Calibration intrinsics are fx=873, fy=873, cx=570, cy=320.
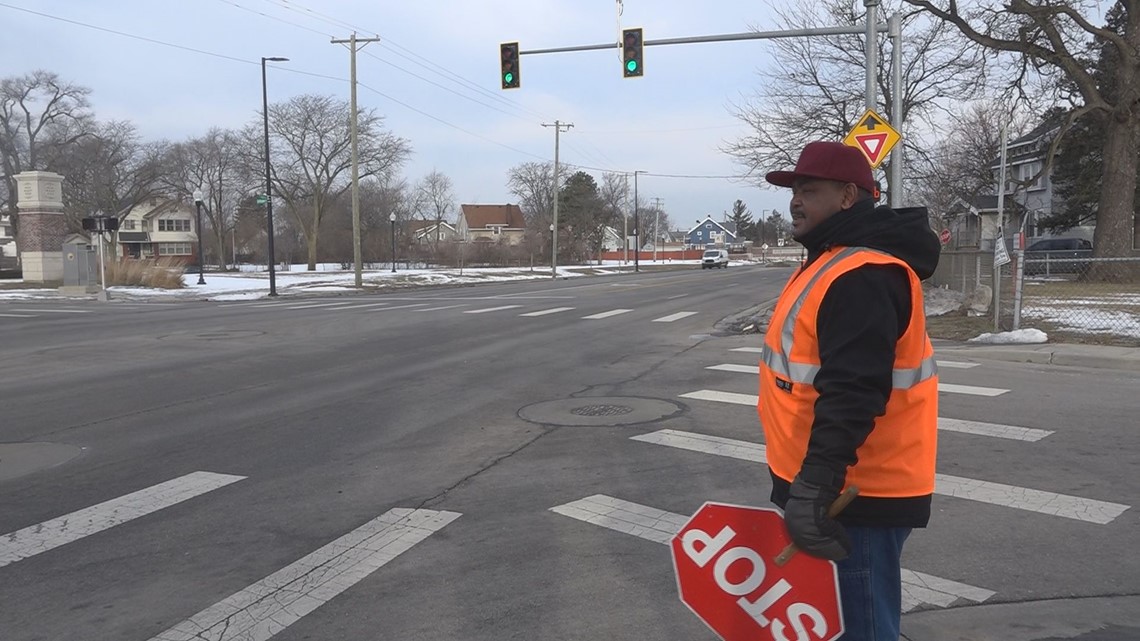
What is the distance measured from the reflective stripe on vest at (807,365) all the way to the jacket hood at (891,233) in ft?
0.18

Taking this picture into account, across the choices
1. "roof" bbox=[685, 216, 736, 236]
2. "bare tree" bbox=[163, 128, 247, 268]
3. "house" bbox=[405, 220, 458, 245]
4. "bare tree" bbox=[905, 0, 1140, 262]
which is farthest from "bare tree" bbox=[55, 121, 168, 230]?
"roof" bbox=[685, 216, 736, 236]

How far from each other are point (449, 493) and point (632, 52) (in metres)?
14.2

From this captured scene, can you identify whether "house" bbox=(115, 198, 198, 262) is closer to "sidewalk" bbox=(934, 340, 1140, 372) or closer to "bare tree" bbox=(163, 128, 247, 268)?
"bare tree" bbox=(163, 128, 247, 268)

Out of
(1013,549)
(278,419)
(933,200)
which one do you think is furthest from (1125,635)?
(933,200)

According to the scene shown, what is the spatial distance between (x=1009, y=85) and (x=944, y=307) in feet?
39.2

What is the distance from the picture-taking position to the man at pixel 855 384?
7.73ft

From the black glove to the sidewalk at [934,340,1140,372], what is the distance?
33.7ft

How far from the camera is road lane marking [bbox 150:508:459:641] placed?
382cm

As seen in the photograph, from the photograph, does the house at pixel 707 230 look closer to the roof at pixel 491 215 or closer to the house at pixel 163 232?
the roof at pixel 491 215

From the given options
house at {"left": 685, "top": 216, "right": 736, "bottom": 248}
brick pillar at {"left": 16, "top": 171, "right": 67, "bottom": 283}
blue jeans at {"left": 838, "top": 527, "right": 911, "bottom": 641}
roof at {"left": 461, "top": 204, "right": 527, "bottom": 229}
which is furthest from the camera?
house at {"left": 685, "top": 216, "right": 736, "bottom": 248}

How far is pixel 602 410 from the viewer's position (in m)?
8.69

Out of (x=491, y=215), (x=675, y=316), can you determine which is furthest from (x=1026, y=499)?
(x=491, y=215)

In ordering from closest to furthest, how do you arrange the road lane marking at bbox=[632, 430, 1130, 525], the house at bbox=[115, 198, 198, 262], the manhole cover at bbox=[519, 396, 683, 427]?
the road lane marking at bbox=[632, 430, 1130, 525] → the manhole cover at bbox=[519, 396, 683, 427] → the house at bbox=[115, 198, 198, 262]

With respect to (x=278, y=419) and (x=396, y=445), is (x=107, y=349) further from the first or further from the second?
(x=396, y=445)
